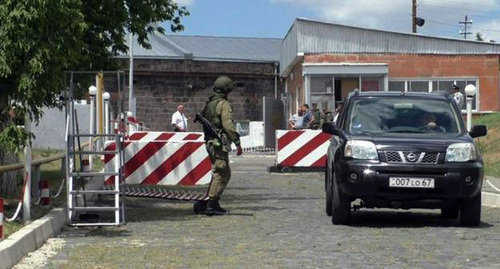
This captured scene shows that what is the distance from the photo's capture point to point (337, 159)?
12383 mm

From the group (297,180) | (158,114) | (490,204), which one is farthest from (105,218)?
(158,114)

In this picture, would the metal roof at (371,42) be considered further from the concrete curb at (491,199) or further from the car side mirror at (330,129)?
the car side mirror at (330,129)

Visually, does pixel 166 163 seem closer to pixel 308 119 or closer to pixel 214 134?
pixel 214 134

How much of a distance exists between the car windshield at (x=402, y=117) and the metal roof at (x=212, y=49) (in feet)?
148

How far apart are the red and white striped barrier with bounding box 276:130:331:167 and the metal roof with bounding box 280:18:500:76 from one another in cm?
1581

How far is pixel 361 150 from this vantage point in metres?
12.1

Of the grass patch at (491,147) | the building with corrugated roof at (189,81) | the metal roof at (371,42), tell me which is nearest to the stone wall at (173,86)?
the building with corrugated roof at (189,81)

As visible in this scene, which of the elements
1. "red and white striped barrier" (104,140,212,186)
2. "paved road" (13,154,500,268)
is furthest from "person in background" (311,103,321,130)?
"paved road" (13,154,500,268)

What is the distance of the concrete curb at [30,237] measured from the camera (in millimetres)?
8828

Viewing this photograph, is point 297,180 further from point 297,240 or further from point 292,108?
point 292,108

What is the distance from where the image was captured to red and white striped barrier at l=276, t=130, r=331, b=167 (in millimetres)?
24594

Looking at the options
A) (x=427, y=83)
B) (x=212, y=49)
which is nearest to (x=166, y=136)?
(x=427, y=83)

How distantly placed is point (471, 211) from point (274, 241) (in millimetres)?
2870

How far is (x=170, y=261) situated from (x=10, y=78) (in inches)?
137
